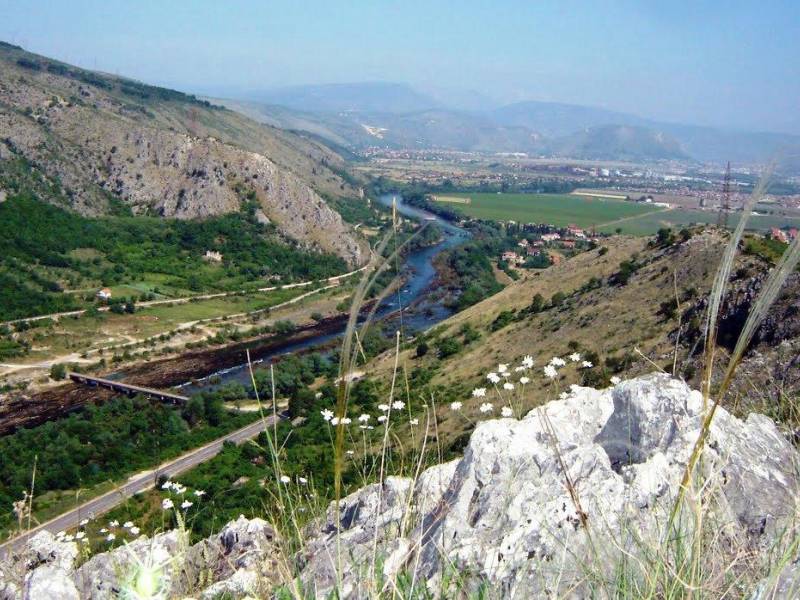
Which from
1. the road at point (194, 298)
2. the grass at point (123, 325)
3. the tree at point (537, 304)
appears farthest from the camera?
the road at point (194, 298)

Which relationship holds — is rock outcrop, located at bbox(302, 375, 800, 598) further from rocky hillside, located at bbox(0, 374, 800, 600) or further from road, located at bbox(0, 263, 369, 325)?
road, located at bbox(0, 263, 369, 325)

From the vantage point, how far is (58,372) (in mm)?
35125

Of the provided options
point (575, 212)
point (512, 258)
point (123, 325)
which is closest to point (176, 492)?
point (123, 325)

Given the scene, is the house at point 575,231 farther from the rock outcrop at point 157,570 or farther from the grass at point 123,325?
the rock outcrop at point 157,570

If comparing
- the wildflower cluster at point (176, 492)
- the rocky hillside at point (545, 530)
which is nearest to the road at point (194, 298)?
the wildflower cluster at point (176, 492)

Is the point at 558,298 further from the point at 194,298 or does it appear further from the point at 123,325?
the point at 194,298

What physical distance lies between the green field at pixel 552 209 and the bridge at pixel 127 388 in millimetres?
64240

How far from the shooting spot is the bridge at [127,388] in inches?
1260

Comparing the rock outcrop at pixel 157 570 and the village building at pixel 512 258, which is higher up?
the rock outcrop at pixel 157 570

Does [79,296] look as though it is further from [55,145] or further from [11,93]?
[11,93]

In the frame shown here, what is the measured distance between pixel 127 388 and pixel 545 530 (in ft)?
114

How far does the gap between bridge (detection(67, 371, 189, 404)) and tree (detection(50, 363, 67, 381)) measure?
42cm

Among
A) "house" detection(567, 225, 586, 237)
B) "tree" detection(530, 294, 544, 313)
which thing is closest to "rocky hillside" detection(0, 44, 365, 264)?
"house" detection(567, 225, 586, 237)

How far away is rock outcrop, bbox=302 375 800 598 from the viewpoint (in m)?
1.76
